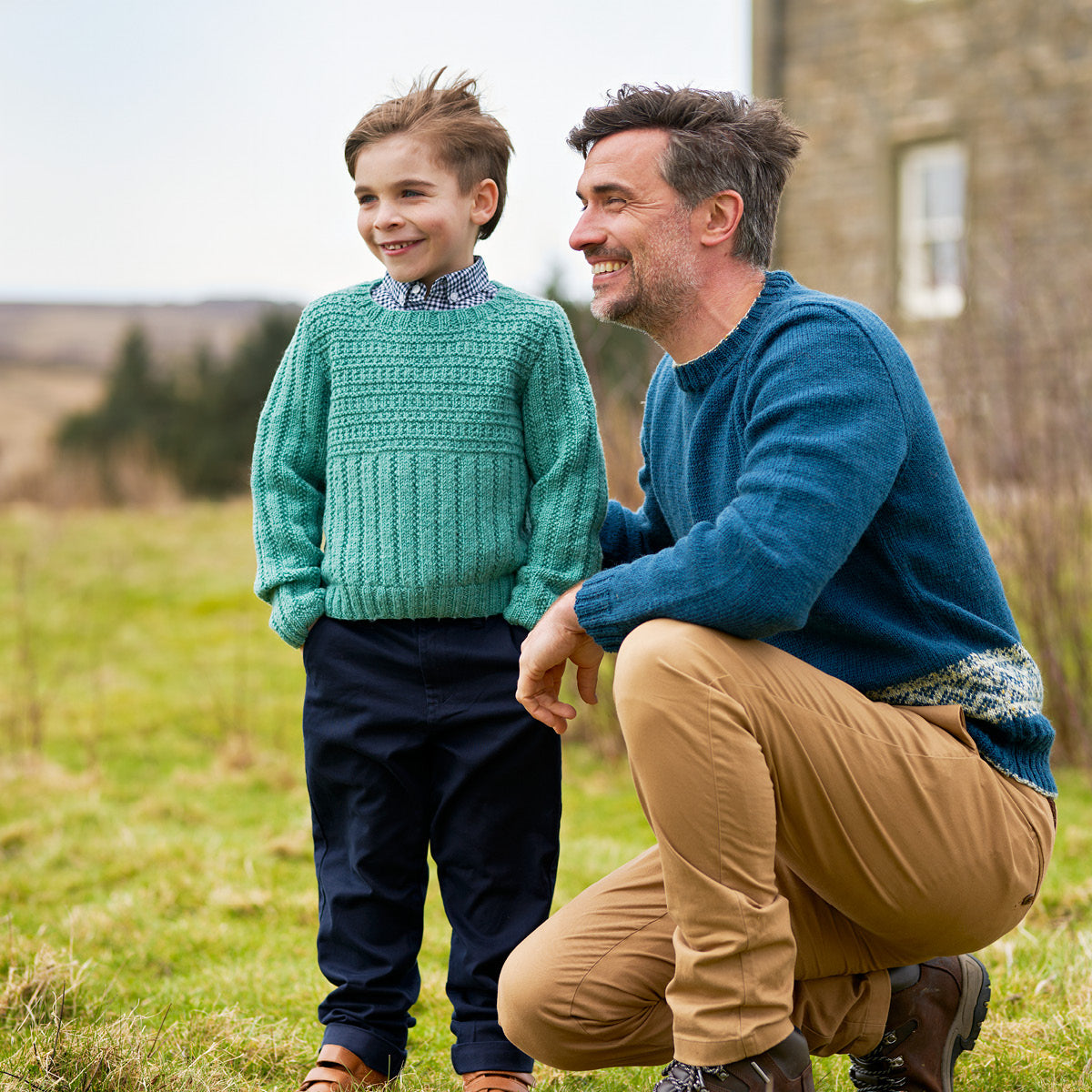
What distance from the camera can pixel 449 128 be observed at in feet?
7.64

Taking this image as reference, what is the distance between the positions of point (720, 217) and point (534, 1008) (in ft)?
4.34

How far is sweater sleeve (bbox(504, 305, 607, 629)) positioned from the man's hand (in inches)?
7.2

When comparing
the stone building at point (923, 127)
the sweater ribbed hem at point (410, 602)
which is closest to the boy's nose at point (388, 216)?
the sweater ribbed hem at point (410, 602)

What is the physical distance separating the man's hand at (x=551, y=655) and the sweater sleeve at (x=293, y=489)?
47cm

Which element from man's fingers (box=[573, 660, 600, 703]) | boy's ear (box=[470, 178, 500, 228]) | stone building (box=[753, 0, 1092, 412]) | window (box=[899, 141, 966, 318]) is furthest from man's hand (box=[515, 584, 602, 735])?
window (box=[899, 141, 966, 318])

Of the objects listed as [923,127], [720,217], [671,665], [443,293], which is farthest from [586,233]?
[923,127]

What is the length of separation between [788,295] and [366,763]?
1105 millimetres

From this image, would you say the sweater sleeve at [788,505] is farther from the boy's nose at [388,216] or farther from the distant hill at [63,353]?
the distant hill at [63,353]

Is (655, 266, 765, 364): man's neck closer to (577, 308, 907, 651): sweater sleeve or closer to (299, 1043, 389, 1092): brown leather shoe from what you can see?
(577, 308, 907, 651): sweater sleeve

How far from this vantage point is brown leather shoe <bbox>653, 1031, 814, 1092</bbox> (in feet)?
5.86

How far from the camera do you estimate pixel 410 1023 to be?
2.36 m

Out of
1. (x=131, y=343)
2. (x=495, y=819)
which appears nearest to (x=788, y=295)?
(x=495, y=819)

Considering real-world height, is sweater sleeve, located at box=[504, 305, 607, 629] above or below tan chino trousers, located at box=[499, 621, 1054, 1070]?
above

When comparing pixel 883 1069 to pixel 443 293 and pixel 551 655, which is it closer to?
pixel 551 655
